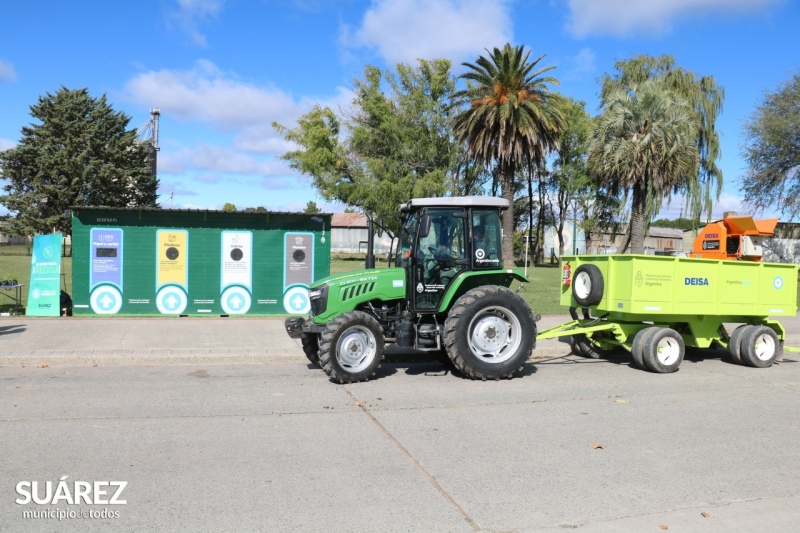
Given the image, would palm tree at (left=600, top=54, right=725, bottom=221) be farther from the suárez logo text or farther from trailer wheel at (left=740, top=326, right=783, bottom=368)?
the suárez logo text

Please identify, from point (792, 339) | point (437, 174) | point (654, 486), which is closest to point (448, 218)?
point (654, 486)

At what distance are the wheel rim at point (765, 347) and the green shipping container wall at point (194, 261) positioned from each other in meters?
8.76

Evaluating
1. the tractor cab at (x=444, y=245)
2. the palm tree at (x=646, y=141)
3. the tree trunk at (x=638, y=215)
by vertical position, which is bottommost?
the tractor cab at (x=444, y=245)

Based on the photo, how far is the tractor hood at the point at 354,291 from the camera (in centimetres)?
893

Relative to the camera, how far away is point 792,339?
1327cm

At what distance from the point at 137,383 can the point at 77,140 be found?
59.2 metres

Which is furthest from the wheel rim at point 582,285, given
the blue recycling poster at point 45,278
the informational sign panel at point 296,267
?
the blue recycling poster at point 45,278

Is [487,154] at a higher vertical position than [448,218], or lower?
higher

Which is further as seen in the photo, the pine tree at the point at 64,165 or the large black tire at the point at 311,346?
the pine tree at the point at 64,165

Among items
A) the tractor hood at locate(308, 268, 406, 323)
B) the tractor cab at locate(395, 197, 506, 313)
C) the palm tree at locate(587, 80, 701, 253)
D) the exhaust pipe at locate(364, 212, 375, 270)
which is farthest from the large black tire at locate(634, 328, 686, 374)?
the palm tree at locate(587, 80, 701, 253)

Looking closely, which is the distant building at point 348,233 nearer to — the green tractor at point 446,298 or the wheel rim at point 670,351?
the wheel rim at point 670,351

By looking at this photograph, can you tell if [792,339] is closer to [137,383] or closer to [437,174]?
[137,383]

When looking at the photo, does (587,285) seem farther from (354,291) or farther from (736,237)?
(736,237)

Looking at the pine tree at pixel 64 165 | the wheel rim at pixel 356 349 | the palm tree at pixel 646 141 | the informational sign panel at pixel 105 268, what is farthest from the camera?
the pine tree at pixel 64 165
